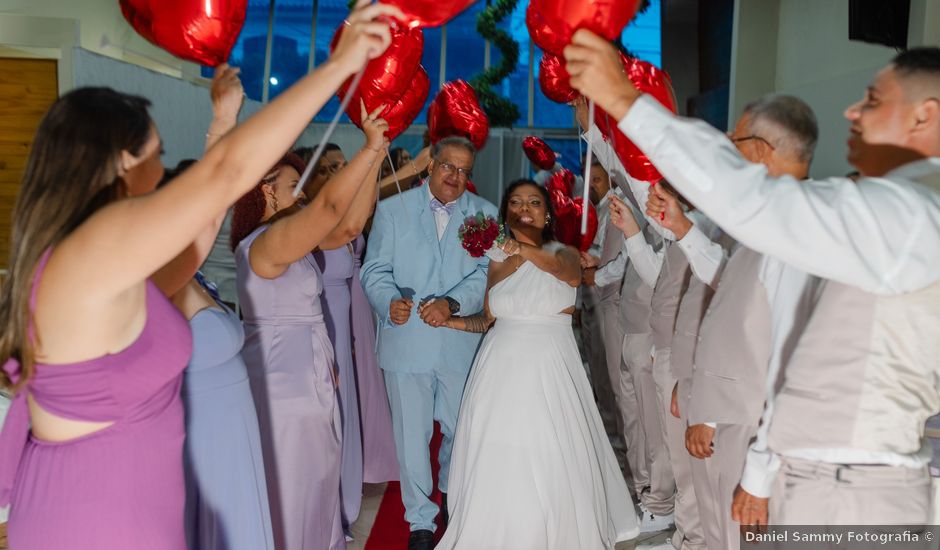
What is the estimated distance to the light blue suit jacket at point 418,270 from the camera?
11.2ft

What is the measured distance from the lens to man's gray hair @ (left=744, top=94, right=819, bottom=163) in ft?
6.59

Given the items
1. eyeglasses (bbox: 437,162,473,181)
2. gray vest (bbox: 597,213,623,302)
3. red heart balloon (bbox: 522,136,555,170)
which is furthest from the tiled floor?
red heart balloon (bbox: 522,136,555,170)

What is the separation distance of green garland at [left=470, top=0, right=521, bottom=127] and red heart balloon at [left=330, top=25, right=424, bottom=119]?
7.04 meters

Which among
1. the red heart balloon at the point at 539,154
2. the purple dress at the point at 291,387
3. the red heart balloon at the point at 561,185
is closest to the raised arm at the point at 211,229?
the purple dress at the point at 291,387

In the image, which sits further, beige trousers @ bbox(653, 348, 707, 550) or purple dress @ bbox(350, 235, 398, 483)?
purple dress @ bbox(350, 235, 398, 483)

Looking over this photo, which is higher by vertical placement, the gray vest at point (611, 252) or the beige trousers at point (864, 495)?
the gray vest at point (611, 252)

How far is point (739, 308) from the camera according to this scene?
1.97 m

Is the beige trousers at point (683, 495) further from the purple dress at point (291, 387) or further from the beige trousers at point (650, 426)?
the purple dress at point (291, 387)

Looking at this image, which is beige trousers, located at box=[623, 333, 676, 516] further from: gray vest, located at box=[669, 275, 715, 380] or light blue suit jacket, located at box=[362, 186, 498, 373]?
light blue suit jacket, located at box=[362, 186, 498, 373]

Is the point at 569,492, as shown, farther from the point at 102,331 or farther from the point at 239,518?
the point at 102,331

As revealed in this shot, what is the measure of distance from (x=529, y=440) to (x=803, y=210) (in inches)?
74.4

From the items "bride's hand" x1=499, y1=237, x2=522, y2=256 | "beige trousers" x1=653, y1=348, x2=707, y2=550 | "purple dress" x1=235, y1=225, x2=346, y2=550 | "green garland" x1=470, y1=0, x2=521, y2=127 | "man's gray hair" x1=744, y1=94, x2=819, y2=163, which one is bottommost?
"beige trousers" x1=653, y1=348, x2=707, y2=550

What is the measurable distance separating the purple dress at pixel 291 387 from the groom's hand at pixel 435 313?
0.68 m

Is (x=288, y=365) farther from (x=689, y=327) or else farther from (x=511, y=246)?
(x=689, y=327)
